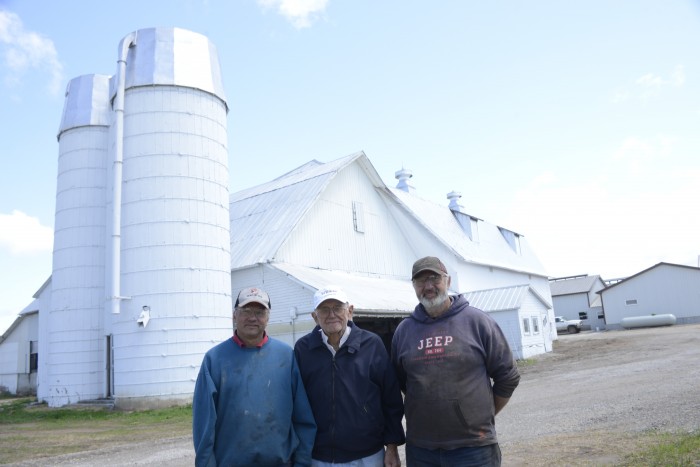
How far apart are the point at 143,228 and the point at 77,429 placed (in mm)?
5346

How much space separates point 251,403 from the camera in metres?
3.52

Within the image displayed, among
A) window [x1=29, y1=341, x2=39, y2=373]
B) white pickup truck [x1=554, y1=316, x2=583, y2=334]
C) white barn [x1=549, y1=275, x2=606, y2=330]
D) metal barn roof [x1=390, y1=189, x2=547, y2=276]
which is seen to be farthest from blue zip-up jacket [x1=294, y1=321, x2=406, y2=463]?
white barn [x1=549, y1=275, x2=606, y2=330]

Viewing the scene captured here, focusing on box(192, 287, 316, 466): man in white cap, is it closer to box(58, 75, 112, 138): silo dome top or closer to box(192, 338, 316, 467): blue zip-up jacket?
box(192, 338, 316, 467): blue zip-up jacket

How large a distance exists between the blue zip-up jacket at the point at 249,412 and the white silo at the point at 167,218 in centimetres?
1168

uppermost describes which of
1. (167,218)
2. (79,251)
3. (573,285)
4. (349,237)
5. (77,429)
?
(349,237)

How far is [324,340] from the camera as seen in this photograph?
3869 millimetres

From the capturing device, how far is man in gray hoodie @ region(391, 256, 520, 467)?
3535 mm

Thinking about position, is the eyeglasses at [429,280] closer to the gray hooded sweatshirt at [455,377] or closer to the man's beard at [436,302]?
the man's beard at [436,302]

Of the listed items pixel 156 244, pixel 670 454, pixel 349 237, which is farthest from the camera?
pixel 349 237

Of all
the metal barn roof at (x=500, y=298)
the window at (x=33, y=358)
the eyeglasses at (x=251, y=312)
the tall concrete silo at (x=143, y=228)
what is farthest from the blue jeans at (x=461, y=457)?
the window at (x=33, y=358)

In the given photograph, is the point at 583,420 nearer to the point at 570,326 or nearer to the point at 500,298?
the point at 500,298

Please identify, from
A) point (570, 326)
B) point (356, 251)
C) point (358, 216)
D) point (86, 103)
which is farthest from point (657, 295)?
point (86, 103)

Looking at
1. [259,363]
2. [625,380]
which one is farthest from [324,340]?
[625,380]

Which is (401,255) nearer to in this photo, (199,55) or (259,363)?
(199,55)
